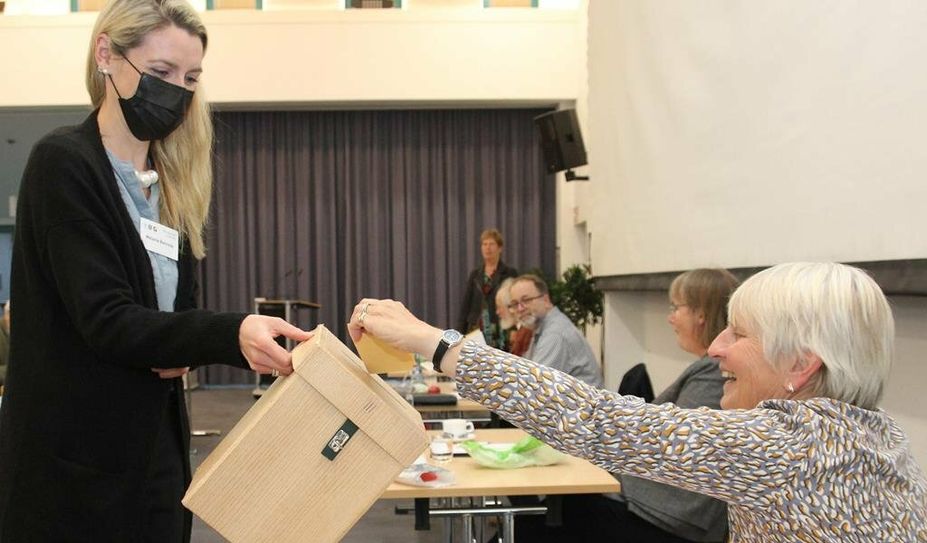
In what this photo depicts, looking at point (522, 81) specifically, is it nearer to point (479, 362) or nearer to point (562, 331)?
A: point (562, 331)

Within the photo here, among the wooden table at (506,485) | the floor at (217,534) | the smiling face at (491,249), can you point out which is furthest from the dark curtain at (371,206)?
the wooden table at (506,485)

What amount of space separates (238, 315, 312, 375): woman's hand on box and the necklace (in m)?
0.36

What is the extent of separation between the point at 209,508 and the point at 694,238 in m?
3.16

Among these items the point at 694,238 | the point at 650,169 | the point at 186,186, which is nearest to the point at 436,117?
the point at 650,169

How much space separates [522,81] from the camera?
954cm

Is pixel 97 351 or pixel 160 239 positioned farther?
pixel 160 239

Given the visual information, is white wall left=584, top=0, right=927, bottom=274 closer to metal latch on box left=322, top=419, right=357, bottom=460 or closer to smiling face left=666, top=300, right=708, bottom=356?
smiling face left=666, top=300, right=708, bottom=356

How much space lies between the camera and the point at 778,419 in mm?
1296

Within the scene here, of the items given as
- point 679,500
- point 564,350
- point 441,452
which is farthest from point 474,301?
point 679,500

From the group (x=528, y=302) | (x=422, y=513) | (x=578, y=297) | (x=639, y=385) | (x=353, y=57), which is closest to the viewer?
(x=422, y=513)

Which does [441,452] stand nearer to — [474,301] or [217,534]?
[217,534]

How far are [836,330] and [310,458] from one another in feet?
2.78

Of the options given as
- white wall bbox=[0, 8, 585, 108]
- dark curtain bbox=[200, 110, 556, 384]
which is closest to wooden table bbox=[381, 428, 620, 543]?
white wall bbox=[0, 8, 585, 108]

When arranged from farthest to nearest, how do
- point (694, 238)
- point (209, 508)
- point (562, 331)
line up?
point (562, 331), point (694, 238), point (209, 508)
